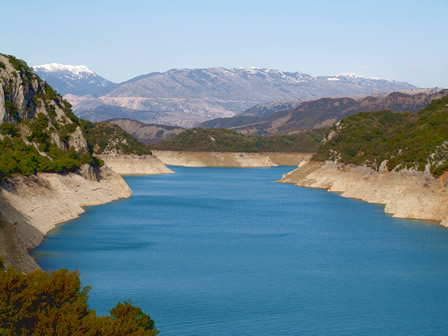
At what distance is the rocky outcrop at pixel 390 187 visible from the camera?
289 ft

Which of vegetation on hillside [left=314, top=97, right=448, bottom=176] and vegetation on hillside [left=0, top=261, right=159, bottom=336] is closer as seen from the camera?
vegetation on hillside [left=0, top=261, right=159, bottom=336]

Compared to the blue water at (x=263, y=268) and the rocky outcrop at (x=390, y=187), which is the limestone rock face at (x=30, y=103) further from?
the rocky outcrop at (x=390, y=187)

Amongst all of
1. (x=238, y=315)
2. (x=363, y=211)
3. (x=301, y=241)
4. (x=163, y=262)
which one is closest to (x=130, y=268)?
(x=163, y=262)

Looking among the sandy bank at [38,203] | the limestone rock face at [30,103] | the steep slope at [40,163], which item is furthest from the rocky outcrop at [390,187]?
the limestone rock face at [30,103]

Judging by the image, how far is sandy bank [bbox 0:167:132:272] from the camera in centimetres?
4591

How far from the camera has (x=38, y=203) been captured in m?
77.2

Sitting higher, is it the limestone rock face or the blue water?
the limestone rock face

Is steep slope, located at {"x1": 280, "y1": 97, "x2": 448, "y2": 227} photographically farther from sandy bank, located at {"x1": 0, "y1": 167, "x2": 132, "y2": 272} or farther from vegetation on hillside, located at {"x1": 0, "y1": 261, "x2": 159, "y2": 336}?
vegetation on hillside, located at {"x1": 0, "y1": 261, "x2": 159, "y2": 336}

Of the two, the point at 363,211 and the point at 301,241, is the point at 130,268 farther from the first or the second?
the point at 363,211

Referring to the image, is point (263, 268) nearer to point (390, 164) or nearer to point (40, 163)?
point (40, 163)

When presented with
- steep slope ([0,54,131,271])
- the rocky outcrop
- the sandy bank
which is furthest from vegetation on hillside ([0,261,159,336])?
the rocky outcrop

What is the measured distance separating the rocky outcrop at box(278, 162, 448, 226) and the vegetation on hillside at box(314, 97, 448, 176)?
1.66m

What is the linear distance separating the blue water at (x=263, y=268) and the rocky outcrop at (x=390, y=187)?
8.35 ft

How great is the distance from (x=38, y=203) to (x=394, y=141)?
229 feet
